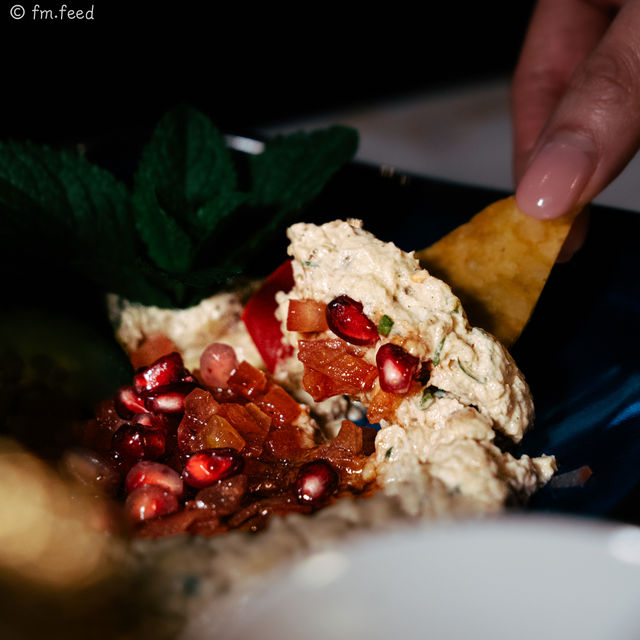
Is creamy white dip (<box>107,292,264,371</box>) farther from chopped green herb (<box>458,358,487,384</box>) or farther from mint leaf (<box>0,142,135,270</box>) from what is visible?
chopped green herb (<box>458,358,487,384</box>)

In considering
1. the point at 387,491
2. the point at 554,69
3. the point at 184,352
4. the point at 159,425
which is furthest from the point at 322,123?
the point at 387,491

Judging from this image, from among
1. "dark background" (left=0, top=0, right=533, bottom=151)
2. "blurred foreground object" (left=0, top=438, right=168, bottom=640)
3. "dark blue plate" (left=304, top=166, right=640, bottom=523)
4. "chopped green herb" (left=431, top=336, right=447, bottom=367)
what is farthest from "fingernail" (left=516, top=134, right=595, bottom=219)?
"dark background" (left=0, top=0, right=533, bottom=151)

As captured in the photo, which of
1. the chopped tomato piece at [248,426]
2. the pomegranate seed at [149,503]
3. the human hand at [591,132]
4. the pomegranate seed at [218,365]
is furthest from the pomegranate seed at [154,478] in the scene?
the human hand at [591,132]

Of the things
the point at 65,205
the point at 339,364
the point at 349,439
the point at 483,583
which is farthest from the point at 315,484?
the point at 65,205

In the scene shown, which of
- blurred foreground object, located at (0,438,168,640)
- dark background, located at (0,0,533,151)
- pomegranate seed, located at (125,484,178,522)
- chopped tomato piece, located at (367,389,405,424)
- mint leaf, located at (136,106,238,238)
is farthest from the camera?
dark background, located at (0,0,533,151)

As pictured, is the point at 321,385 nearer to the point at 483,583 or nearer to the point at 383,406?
the point at 383,406

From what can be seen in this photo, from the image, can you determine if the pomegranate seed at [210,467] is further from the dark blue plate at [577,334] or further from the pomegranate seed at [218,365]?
the dark blue plate at [577,334]

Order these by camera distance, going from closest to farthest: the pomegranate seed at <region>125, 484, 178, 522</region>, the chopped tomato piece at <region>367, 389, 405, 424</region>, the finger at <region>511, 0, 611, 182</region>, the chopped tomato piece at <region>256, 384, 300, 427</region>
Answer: the pomegranate seed at <region>125, 484, 178, 522</region> → the chopped tomato piece at <region>367, 389, 405, 424</region> → the chopped tomato piece at <region>256, 384, 300, 427</region> → the finger at <region>511, 0, 611, 182</region>
